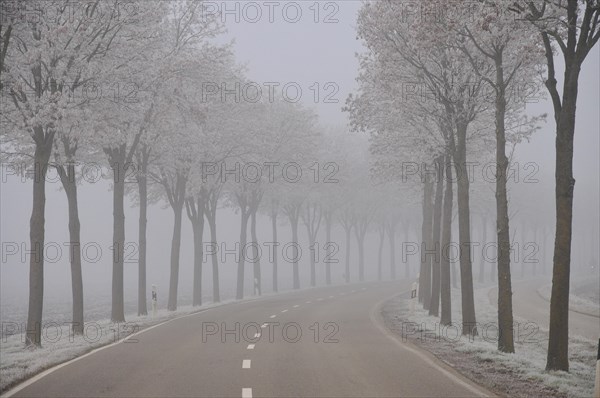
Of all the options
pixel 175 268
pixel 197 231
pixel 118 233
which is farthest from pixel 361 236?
pixel 118 233

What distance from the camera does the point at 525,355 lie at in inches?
608

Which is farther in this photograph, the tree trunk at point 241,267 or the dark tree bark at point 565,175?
the tree trunk at point 241,267

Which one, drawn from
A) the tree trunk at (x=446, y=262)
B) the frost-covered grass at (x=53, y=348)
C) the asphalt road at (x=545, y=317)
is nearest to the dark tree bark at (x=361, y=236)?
the asphalt road at (x=545, y=317)

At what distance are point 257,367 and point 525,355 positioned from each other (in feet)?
23.7

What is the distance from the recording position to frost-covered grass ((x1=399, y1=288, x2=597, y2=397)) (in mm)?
10914

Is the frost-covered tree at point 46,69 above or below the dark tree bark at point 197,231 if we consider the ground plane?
above

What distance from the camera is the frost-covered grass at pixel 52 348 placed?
1183 centimetres

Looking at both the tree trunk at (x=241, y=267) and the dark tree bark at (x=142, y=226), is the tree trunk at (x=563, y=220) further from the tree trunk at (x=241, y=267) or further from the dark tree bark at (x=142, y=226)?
the tree trunk at (x=241, y=267)

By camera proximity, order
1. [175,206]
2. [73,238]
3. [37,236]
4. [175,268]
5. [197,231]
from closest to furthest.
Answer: [37,236]
[73,238]
[175,206]
[175,268]
[197,231]

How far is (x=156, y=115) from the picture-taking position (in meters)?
23.7

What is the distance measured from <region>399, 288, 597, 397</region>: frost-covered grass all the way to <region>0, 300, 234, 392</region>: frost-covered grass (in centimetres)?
859

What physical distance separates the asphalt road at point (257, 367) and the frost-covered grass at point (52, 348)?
0.48 meters

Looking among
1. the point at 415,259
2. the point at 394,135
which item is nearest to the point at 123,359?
the point at 394,135

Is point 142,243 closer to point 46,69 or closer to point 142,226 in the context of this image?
point 142,226
